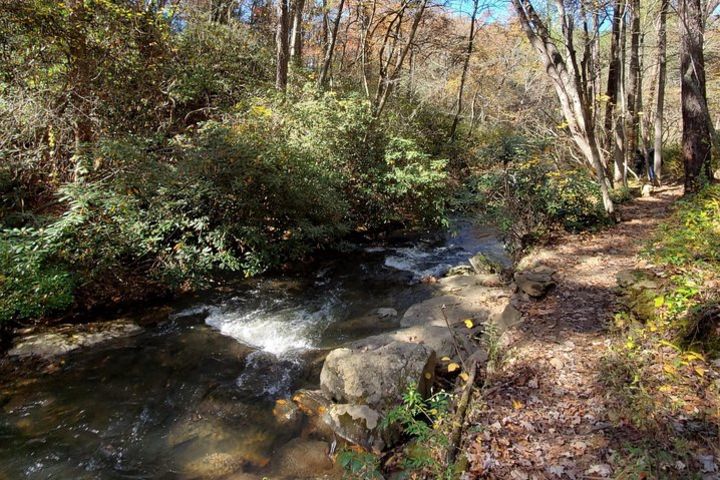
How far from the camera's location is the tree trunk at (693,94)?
877cm

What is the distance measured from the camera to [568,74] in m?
8.45

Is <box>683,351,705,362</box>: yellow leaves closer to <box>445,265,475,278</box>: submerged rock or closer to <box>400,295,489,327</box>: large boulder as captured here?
<box>400,295,489,327</box>: large boulder

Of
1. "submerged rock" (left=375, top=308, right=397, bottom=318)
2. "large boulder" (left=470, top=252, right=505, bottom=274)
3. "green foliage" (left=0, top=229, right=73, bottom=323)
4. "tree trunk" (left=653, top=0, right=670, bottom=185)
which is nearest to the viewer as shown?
"green foliage" (left=0, top=229, right=73, bottom=323)

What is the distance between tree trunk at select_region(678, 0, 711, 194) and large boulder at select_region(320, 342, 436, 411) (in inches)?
315

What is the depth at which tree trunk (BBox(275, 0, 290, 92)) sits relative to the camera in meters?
10.8

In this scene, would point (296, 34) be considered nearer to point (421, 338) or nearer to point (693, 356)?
point (421, 338)

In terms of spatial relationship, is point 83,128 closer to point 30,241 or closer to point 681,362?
point 30,241

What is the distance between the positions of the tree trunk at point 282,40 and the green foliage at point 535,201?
640cm

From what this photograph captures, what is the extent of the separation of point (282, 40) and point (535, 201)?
301 inches

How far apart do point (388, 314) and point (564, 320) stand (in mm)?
2963

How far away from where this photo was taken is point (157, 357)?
19.9ft

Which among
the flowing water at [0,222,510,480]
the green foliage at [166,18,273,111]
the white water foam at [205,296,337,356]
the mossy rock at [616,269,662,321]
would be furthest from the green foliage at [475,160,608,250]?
the green foliage at [166,18,273,111]

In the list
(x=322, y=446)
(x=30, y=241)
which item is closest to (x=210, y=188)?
(x=30, y=241)

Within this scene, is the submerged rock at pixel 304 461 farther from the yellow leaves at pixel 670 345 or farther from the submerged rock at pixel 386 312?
the yellow leaves at pixel 670 345
